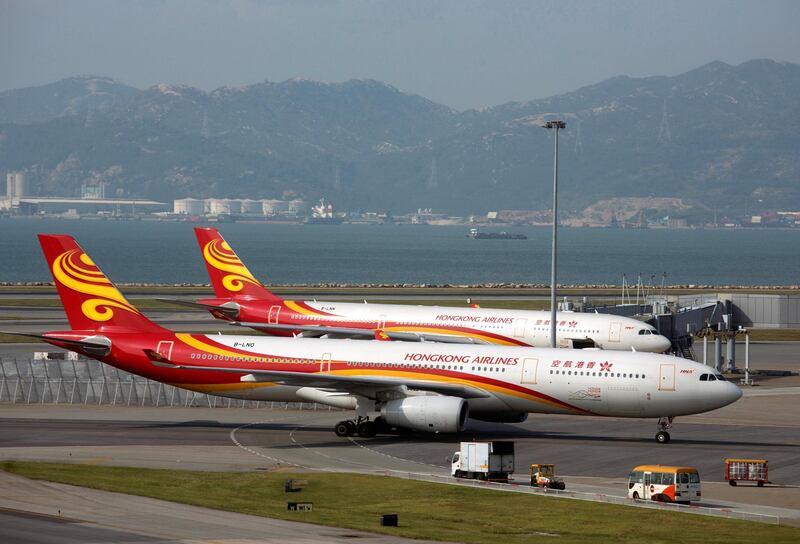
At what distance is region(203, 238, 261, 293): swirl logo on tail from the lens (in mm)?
85875

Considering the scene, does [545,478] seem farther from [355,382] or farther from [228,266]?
[228,266]

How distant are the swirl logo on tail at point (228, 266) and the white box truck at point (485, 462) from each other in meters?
42.7

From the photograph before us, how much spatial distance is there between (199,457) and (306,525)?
1503 centimetres

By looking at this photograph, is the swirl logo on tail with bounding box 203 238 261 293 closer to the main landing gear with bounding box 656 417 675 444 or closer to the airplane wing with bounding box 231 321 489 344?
the airplane wing with bounding box 231 321 489 344

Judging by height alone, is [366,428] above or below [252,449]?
above

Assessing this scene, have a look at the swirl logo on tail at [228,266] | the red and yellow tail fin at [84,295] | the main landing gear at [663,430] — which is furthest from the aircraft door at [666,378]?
the swirl logo on tail at [228,266]

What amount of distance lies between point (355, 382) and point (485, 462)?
1016 cm

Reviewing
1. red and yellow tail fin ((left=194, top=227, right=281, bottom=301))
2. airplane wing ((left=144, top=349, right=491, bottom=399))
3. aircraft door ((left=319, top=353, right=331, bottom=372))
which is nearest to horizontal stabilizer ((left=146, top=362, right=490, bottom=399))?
airplane wing ((left=144, top=349, right=491, bottom=399))

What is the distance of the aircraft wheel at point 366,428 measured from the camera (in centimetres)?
5459

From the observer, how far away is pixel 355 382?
174ft

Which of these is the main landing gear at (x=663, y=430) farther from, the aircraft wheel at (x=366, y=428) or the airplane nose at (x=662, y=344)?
the airplane nose at (x=662, y=344)

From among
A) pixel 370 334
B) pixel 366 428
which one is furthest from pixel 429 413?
pixel 370 334

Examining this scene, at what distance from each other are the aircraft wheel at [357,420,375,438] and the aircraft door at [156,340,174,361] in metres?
9.64

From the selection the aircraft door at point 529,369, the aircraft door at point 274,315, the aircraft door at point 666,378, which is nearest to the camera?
the aircraft door at point 666,378
